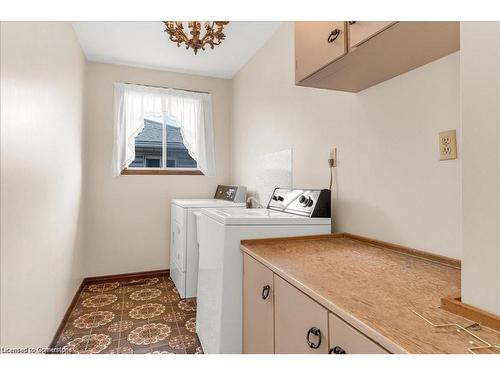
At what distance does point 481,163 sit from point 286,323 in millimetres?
818

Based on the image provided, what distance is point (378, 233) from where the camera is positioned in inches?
61.9

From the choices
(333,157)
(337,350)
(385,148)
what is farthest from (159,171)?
(337,350)

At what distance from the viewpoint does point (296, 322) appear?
101cm

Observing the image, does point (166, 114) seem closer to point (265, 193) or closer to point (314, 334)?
point (265, 193)

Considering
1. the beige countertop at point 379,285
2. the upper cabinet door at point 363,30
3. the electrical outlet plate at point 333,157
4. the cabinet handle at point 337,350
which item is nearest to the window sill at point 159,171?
the electrical outlet plate at point 333,157

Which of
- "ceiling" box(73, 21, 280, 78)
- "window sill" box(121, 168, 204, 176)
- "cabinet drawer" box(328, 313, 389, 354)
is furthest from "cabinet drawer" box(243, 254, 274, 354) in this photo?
"window sill" box(121, 168, 204, 176)

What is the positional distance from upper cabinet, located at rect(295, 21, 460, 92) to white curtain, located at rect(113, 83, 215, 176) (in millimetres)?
2411

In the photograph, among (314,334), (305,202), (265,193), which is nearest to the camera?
(314,334)

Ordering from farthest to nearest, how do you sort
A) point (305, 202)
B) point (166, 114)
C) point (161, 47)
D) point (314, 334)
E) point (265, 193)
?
point (166, 114), point (161, 47), point (265, 193), point (305, 202), point (314, 334)

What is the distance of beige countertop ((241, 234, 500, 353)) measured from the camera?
63 centimetres

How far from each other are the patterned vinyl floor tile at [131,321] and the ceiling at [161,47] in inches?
104

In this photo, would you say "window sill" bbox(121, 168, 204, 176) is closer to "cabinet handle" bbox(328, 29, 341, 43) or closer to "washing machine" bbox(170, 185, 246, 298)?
"washing machine" bbox(170, 185, 246, 298)
